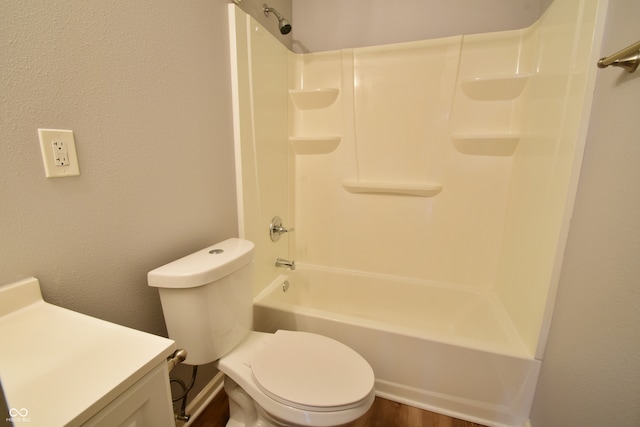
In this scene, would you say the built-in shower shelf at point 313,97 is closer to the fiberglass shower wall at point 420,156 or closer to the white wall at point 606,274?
the fiberglass shower wall at point 420,156

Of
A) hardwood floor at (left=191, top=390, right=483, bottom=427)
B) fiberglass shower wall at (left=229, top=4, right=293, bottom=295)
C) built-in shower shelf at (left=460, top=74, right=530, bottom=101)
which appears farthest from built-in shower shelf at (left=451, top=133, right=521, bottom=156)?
hardwood floor at (left=191, top=390, right=483, bottom=427)

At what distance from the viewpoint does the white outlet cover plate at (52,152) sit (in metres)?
0.65

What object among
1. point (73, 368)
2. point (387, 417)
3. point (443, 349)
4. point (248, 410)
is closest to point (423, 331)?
point (443, 349)

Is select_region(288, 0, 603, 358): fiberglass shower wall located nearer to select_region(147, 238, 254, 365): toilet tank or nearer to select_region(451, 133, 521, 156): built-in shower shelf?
select_region(451, 133, 521, 156): built-in shower shelf

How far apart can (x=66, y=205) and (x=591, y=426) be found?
1562mm

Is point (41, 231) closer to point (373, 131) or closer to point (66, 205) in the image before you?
point (66, 205)

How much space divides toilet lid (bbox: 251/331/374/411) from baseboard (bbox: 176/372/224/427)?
505 mm

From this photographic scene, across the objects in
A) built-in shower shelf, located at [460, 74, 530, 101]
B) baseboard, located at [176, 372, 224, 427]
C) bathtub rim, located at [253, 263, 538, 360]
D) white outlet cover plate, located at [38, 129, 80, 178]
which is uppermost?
built-in shower shelf, located at [460, 74, 530, 101]

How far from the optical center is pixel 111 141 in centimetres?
80

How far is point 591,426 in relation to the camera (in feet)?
2.41

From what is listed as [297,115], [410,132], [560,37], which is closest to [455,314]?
[410,132]

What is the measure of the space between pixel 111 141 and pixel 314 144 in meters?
1.19

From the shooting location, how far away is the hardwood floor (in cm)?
121

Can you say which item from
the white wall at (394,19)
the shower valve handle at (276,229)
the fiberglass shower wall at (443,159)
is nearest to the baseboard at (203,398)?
the shower valve handle at (276,229)
